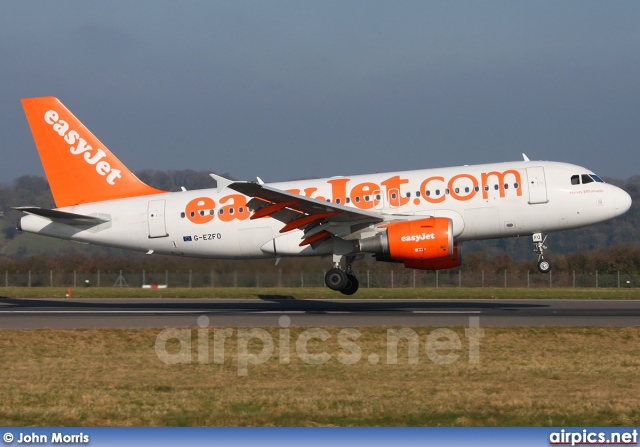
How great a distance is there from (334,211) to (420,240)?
2.93 metres

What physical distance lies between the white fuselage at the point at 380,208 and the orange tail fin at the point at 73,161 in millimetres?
706

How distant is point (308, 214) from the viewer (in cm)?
2931

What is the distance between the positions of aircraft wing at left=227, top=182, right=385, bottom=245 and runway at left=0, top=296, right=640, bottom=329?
2704 millimetres

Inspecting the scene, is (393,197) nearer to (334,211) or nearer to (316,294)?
(334,211)

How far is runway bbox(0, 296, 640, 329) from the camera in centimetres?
2475

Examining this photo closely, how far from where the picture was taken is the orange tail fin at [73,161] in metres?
33.0

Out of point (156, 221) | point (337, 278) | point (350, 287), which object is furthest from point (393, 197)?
point (156, 221)

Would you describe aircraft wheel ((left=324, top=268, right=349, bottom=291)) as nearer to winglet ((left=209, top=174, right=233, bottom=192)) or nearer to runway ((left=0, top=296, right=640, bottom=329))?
runway ((left=0, top=296, right=640, bottom=329))

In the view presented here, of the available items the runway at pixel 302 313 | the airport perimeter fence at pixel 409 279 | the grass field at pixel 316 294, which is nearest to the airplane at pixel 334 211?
the runway at pixel 302 313

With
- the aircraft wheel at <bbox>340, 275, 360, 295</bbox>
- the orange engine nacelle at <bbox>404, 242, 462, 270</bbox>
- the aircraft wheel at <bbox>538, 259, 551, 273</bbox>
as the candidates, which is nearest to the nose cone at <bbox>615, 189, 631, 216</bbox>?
the aircraft wheel at <bbox>538, 259, 551, 273</bbox>

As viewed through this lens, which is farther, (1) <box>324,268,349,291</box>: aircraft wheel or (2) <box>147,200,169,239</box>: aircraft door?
(2) <box>147,200,169,239</box>: aircraft door

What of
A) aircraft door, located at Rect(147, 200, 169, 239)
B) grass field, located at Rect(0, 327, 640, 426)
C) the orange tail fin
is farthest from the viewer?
the orange tail fin

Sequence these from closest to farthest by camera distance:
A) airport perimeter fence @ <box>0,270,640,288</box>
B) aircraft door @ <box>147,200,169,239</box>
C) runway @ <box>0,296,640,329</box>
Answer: runway @ <box>0,296,640,329</box> → aircraft door @ <box>147,200,169,239</box> → airport perimeter fence @ <box>0,270,640,288</box>

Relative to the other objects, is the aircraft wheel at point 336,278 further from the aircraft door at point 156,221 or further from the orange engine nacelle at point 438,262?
the aircraft door at point 156,221
